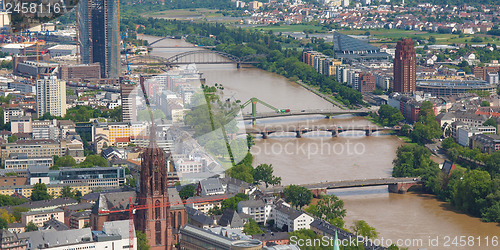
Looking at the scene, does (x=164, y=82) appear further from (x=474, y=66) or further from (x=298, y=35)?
(x=298, y=35)

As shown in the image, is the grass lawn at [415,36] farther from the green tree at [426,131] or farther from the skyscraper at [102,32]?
the green tree at [426,131]

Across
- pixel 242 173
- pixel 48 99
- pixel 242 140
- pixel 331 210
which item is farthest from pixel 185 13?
pixel 331 210

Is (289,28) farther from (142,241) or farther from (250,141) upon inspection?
(142,241)

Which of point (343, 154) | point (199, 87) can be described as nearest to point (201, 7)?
point (199, 87)

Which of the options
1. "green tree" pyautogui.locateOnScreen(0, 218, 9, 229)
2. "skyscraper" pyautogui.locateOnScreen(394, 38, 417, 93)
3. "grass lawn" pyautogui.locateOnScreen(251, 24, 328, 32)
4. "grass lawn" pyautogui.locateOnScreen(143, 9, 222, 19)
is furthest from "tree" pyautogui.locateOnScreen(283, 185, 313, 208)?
"grass lawn" pyautogui.locateOnScreen(143, 9, 222, 19)

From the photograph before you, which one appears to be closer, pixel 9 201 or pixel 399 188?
pixel 9 201
